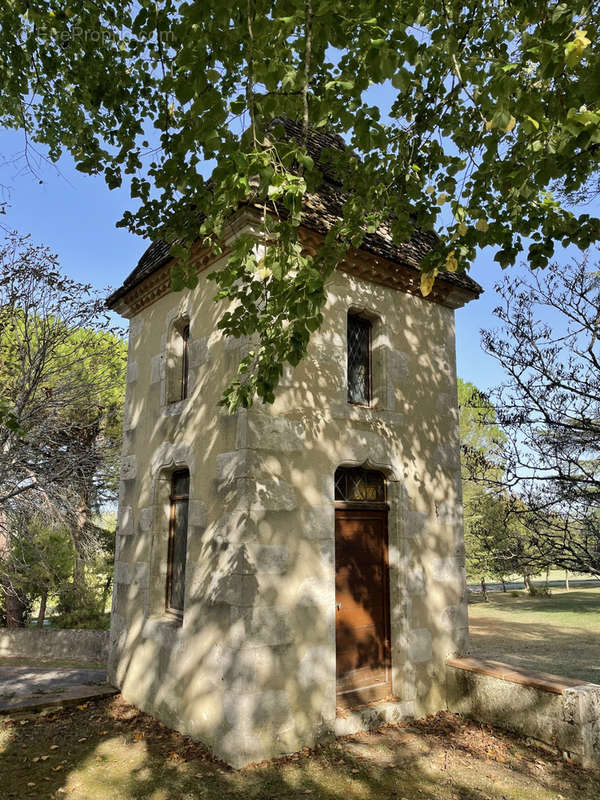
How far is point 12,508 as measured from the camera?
10.7 m

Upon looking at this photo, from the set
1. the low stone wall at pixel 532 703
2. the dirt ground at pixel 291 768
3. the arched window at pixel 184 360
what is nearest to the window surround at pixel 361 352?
the arched window at pixel 184 360

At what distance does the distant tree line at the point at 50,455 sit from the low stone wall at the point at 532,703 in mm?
7878

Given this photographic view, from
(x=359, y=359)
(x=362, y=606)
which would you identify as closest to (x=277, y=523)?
(x=362, y=606)

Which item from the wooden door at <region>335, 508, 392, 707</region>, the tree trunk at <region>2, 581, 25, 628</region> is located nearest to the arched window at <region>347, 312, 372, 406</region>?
the wooden door at <region>335, 508, 392, 707</region>

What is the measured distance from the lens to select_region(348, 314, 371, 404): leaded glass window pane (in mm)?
7129

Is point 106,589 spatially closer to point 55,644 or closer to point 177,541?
point 55,644

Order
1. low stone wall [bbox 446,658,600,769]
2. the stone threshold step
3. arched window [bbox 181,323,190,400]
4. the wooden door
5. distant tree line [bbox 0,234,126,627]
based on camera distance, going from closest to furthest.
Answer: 1. low stone wall [bbox 446,658,600,769]
2. the wooden door
3. the stone threshold step
4. arched window [bbox 181,323,190,400]
5. distant tree line [bbox 0,234,126,627]

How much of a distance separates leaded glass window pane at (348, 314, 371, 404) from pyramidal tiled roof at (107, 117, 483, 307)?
0.96 metres

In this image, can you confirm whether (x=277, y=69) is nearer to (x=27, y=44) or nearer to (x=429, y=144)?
(x=429, y=144)

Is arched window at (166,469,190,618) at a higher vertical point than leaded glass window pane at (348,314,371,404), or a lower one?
lower

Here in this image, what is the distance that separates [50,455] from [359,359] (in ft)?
27.6

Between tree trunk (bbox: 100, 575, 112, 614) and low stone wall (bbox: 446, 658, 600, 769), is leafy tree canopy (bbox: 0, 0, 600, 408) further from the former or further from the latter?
tree trunk (bbox: 100, 575, 112, 614)

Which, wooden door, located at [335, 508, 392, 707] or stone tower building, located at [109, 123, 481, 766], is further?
wooden door, located at [335, 508, 392, 707]

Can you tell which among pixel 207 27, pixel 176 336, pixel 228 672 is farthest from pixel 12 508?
pixel 207 27
